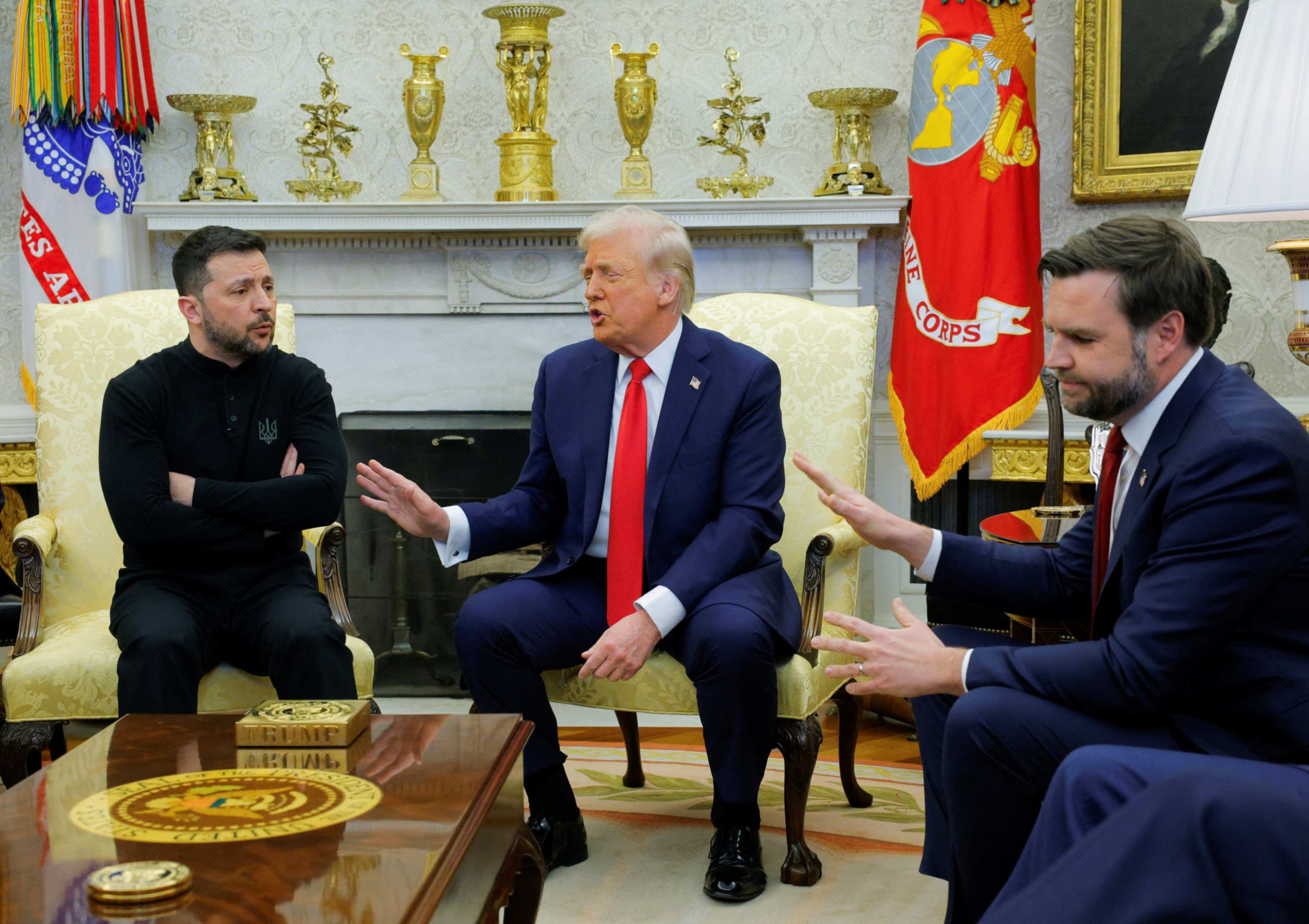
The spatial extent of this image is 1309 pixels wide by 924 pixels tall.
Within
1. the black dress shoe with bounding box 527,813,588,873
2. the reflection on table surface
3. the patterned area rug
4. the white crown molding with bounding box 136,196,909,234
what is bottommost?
the patterned area rug

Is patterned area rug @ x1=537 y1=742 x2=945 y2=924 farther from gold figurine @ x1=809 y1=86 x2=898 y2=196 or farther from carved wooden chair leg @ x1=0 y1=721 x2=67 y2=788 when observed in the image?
gold figurine @ x1=809 y1=86 x2=898 y2=196

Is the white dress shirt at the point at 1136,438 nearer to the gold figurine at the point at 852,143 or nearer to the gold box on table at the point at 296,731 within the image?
the gold box on table at the point at 296,731

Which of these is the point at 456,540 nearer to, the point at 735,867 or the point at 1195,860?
the point at 735,867

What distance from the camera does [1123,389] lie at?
1741mm

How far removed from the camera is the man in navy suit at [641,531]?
7.74 feet

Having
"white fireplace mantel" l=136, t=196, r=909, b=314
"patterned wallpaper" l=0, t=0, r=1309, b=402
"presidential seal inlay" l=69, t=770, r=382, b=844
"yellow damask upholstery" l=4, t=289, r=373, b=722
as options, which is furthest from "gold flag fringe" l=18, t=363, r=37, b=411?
"presidential seal inlay" l=69, t=770, r=382, b=844

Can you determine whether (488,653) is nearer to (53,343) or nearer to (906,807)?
(906,807)

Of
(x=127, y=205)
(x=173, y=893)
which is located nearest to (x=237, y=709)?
(x=173, y=893)

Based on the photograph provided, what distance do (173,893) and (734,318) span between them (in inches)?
81.7

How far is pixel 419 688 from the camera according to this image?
4.03 metres

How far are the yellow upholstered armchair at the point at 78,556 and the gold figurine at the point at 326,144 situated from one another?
112cm

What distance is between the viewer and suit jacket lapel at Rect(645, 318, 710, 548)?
2.55 meters

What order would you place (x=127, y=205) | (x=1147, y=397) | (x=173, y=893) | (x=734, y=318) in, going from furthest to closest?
(x=127, y=205), (x=734, y=318), (x=1147, y=397), (x=173, y=893)

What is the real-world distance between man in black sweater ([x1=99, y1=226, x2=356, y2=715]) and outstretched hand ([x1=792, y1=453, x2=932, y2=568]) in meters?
1.00
